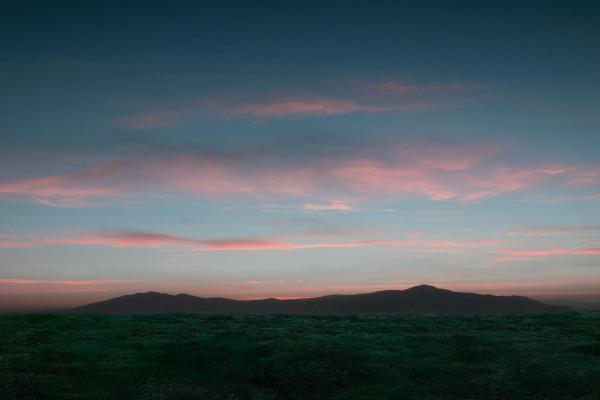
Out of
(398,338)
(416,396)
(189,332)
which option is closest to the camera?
(416,396)

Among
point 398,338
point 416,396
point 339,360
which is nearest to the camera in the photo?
point 416,396

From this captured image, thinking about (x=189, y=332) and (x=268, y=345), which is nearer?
(x=268, y=345)

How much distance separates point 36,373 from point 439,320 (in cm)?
3865

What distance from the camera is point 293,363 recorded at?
1300 inches

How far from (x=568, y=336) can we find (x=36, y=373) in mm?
37975

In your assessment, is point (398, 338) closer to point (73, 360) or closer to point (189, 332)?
point (189, 332)

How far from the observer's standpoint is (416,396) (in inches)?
1102

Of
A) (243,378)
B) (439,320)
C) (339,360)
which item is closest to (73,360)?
(243,378)

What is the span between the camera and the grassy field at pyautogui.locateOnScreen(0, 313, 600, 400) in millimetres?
28547

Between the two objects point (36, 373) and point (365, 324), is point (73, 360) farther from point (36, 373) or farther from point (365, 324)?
point (365, 324)

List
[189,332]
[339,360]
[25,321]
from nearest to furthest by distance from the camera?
[339,360]
[189,332]
[25,321]

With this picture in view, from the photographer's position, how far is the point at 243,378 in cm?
3145

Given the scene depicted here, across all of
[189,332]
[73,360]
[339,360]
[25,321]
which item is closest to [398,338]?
[339,360]

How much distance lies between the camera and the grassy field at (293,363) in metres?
28.5
